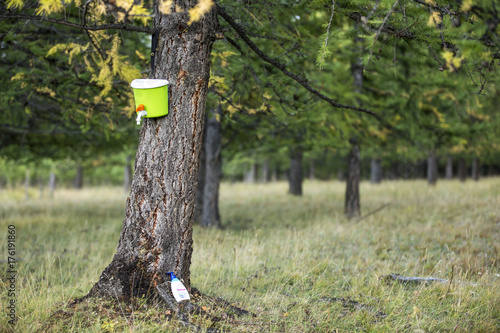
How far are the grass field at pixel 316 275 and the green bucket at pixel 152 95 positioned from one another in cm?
163

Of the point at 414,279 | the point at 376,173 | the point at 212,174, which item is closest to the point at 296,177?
the point at 212,174

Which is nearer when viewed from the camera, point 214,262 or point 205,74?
point 205,74

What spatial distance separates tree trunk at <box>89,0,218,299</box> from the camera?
3100 mm

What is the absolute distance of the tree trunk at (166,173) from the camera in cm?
310

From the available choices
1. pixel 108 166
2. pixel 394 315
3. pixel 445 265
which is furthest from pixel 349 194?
pixel 108 166

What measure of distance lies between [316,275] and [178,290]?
209 centimetres

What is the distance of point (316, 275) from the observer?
455 cm

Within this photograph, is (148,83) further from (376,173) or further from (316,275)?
(376,173)

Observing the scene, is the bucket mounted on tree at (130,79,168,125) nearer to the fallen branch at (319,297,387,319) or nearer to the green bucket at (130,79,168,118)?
the green bucket at (130,79,168,118)

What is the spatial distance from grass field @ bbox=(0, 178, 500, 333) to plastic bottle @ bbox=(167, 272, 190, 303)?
197 millimetres

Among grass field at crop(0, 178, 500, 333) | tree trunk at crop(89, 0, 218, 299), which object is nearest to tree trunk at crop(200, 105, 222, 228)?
grass field at crop(0, 178, 500, 333)

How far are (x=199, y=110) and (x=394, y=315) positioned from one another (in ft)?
8.30

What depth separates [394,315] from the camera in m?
3.32

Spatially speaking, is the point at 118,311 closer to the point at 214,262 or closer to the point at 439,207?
the point at 214,262
